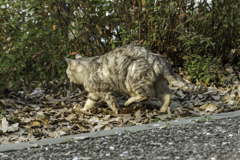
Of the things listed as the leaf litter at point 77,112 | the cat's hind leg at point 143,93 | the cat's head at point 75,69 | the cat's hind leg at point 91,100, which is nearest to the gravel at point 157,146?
the leaf litter at point 77,112

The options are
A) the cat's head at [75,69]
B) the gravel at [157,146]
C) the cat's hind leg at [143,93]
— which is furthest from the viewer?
the cat's head at [75,69]

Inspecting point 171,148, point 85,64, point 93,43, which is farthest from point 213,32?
point 171,148

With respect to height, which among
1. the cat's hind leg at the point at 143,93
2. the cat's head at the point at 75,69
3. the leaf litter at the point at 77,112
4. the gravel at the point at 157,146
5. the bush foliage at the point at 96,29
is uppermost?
the bush foliage at the point at 96,29

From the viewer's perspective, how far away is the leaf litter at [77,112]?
12.0 feet

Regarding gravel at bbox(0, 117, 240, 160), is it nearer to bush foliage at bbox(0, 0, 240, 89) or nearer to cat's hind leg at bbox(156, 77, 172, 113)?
cat's hind leg at bbox(156, 77, 172, 113)

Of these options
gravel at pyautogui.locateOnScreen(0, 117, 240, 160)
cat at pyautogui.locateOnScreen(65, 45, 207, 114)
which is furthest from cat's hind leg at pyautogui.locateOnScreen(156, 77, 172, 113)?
gravel at pyautogui.locateOnScreen(0, 117, 240, 160)

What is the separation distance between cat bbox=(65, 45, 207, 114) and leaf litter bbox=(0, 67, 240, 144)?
0.74ft

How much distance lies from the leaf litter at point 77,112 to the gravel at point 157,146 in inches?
21.0

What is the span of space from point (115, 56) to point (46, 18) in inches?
80.2

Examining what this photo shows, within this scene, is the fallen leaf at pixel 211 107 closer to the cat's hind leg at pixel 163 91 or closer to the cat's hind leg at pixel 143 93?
the cat's hind leg at pixel 163 91

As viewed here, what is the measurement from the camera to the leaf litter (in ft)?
12.0

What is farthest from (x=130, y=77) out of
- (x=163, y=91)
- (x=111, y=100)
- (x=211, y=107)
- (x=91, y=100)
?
(x=211, y=107)

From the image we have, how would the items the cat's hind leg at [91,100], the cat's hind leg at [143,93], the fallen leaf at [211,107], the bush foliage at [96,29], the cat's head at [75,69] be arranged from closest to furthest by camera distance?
the cat's hind leg at [143,93], the fallen leaf at [211,107], the cat's hind leg at [91,100], the cat's head at [75,69], the bush foliage at [96,29]

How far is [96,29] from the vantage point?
537 cm
